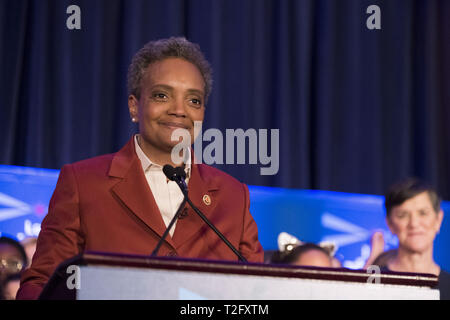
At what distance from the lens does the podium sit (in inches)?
44.8

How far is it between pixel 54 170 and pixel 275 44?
56.2 inches

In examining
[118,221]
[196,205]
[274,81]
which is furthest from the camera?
[274,81]

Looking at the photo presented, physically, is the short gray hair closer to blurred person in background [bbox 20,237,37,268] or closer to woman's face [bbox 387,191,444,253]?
blurred person in background [bbox 20,237,37,268]

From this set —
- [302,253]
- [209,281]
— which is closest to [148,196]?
[209,281]

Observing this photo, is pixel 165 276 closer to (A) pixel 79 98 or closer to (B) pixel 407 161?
(A) pixel 79 98

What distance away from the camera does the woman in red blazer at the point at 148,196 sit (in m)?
1.84

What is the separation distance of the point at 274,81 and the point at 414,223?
1122 millimetres

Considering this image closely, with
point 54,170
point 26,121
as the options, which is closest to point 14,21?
point 26,121

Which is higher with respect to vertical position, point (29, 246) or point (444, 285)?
point (29, 246)

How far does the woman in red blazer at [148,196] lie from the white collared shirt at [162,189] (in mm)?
23

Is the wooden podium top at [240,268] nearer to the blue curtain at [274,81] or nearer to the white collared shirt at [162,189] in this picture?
the white collared shirt at [162,189]

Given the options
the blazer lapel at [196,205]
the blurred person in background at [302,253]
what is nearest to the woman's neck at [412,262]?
the blurred person in background at [302,253]

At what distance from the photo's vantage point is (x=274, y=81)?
3713 millimetres

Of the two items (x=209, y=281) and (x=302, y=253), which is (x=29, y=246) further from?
(x=209, y=281)
